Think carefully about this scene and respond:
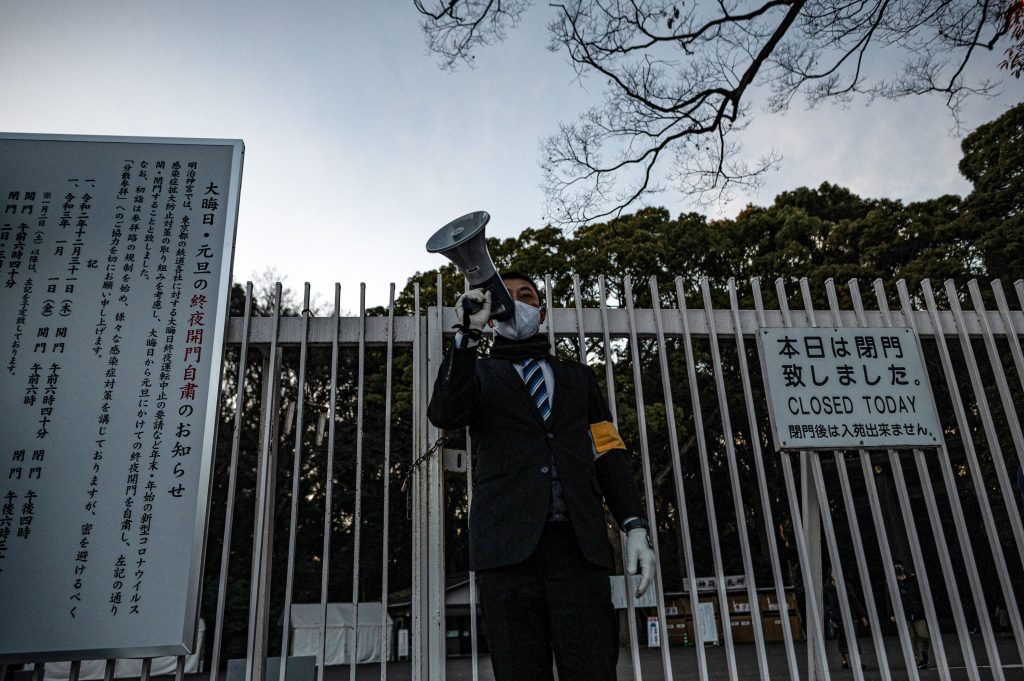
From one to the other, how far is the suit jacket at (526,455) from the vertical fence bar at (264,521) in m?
1.33

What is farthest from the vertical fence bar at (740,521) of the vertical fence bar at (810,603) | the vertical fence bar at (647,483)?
the vertical fence bar at (647,483)

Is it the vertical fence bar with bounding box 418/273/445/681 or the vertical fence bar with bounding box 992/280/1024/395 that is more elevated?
the vertical fence bar with bounding box 992/280/1024/395

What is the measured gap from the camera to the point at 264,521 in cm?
361

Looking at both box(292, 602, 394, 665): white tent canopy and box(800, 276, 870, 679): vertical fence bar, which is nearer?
box(800, 276, 870, 679): vertical fence bar

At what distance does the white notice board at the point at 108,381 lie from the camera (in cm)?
328

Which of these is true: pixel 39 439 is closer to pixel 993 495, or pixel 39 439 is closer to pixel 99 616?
pixel 99 616

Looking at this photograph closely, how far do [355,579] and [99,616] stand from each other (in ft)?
3.80

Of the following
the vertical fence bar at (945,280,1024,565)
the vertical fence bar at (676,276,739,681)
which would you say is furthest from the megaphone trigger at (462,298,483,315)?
the vertical fence bar at (945,280,1024,565)

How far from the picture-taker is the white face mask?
2.90 m

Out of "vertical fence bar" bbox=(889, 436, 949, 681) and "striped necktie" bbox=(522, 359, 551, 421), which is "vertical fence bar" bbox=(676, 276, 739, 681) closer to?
"vertical fence bar" bbox=(889, 436, 949, 681)

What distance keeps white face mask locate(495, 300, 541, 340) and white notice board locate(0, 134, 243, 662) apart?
165 centimetres

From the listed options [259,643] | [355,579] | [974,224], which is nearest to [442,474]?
[355,579]

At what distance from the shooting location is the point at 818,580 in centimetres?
382

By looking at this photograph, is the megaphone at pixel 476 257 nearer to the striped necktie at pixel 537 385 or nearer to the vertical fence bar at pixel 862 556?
the striped necktie at pixel 537 385
